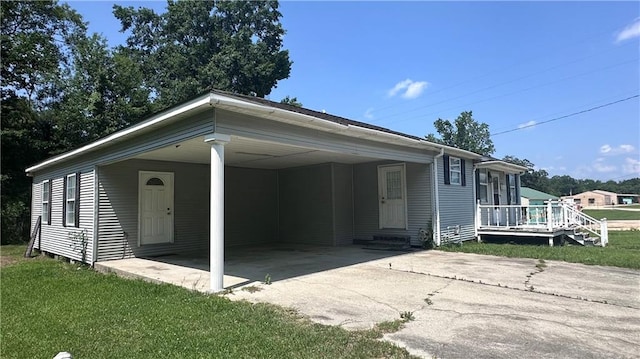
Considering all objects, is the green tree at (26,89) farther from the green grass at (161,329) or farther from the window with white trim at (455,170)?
the window with white trim at (455,170)

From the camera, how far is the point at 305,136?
7242 mm

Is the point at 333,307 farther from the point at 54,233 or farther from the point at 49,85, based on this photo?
the point at 49,85

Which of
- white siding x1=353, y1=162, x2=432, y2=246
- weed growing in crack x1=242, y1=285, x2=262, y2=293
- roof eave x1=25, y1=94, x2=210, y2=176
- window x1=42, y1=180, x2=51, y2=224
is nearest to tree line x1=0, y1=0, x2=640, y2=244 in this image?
roof eave x1=25, y1=94, x2=210, y2=176

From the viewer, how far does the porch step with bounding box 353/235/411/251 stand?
11.2 m

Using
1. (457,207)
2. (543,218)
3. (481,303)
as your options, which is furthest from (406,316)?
(543,218)

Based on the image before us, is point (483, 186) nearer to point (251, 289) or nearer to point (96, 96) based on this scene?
point (251, 289)

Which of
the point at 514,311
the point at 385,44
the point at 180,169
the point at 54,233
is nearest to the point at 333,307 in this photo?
the point at 514,311

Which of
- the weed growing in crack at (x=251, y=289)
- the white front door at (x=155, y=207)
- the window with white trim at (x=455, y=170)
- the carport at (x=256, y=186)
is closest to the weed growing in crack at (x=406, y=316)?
the weed growing in crack at (x=251, y=289)

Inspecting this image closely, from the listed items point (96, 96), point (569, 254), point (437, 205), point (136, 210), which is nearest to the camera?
point (569, 254)

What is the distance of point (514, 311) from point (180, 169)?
8817mm

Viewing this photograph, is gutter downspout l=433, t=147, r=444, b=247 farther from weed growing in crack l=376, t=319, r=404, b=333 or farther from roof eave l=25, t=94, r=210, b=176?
roof eave l=25, t=94, r=210, b=176

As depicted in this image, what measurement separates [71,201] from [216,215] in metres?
6.90

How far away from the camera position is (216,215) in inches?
232

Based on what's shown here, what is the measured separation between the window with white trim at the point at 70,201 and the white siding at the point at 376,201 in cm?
784
